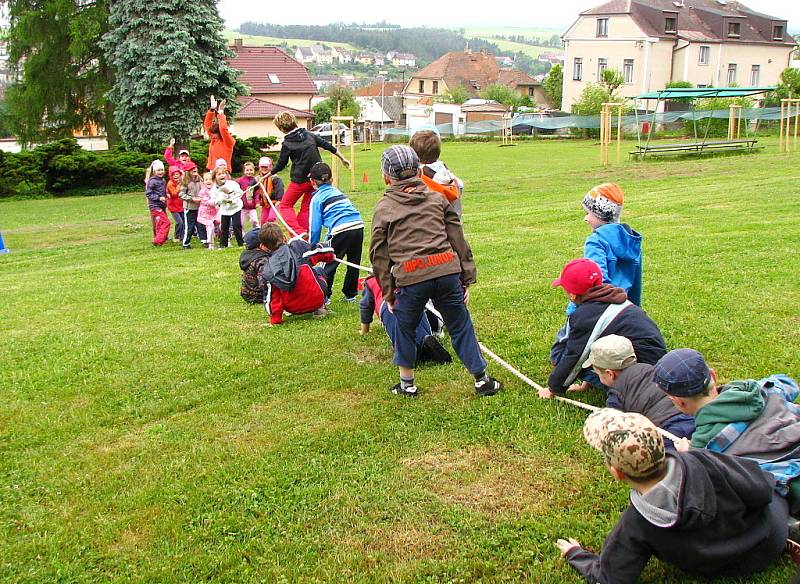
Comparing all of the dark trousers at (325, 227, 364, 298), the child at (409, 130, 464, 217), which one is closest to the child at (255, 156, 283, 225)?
the dark trousers at (325, 227, 364, 298)

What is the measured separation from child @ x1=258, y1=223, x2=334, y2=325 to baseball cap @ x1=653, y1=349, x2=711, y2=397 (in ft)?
14.9

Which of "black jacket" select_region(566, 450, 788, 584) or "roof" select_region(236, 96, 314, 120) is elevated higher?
"roof" select_region(236, 96, 314, 120)

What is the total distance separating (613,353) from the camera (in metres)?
4.55

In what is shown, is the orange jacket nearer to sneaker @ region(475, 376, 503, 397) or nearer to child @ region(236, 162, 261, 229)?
child @ region(236, 162, 261, 229)

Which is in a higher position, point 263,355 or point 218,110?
point 218,110

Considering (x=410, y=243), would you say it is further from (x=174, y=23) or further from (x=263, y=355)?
(x=174, y=23)

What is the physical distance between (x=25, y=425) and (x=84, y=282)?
19.6 ft

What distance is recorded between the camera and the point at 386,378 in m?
5.97

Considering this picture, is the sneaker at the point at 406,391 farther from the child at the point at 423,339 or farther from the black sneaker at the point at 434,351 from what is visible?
the black sneaker at the point at 434,351

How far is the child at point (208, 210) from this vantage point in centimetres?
1355

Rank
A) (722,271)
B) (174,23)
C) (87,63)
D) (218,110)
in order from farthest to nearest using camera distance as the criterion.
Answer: (87,63), (174,23), (218,110), (722,271)

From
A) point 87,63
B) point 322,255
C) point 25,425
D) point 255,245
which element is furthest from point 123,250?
point 87,63

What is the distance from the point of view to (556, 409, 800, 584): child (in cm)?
292

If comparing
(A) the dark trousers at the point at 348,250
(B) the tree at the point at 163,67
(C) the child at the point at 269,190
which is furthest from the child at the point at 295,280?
(B) the tree at the point at 163,67
